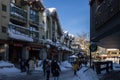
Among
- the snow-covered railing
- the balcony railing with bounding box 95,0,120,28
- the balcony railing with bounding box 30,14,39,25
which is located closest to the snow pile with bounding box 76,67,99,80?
the balcony railing with bounding box 95,0,120,28

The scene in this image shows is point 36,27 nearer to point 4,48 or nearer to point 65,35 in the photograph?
point 4,48

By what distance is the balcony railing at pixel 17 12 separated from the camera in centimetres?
5195

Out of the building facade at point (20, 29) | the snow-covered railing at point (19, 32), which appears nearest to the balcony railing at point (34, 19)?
the building facade at point (20, 29)

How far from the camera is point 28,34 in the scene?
58.0 m

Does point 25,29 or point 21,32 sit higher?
point 25,29

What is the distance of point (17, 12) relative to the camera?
177 ft

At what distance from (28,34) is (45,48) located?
43.0 feet

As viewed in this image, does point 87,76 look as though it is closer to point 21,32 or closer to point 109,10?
point 109,10

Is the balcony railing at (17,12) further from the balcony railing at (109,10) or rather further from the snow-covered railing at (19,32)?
the balcony railing at (109,10)

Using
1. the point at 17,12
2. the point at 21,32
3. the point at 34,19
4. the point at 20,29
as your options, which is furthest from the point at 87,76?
the point at 34,19

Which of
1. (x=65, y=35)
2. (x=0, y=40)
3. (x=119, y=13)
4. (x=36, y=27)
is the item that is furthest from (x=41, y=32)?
(x=119, y=13)

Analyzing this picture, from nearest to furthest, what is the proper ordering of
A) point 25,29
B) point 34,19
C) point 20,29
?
point 20,29
point 25,29
point 34,19

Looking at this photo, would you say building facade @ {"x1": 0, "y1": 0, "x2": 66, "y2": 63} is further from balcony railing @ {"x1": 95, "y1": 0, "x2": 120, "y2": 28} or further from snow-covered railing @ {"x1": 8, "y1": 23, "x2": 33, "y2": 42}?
balcony railing @ {"x1": 95, "y1": 0, "x2": 120, "y2": 28}

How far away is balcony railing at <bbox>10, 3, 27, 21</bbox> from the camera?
170 feet
